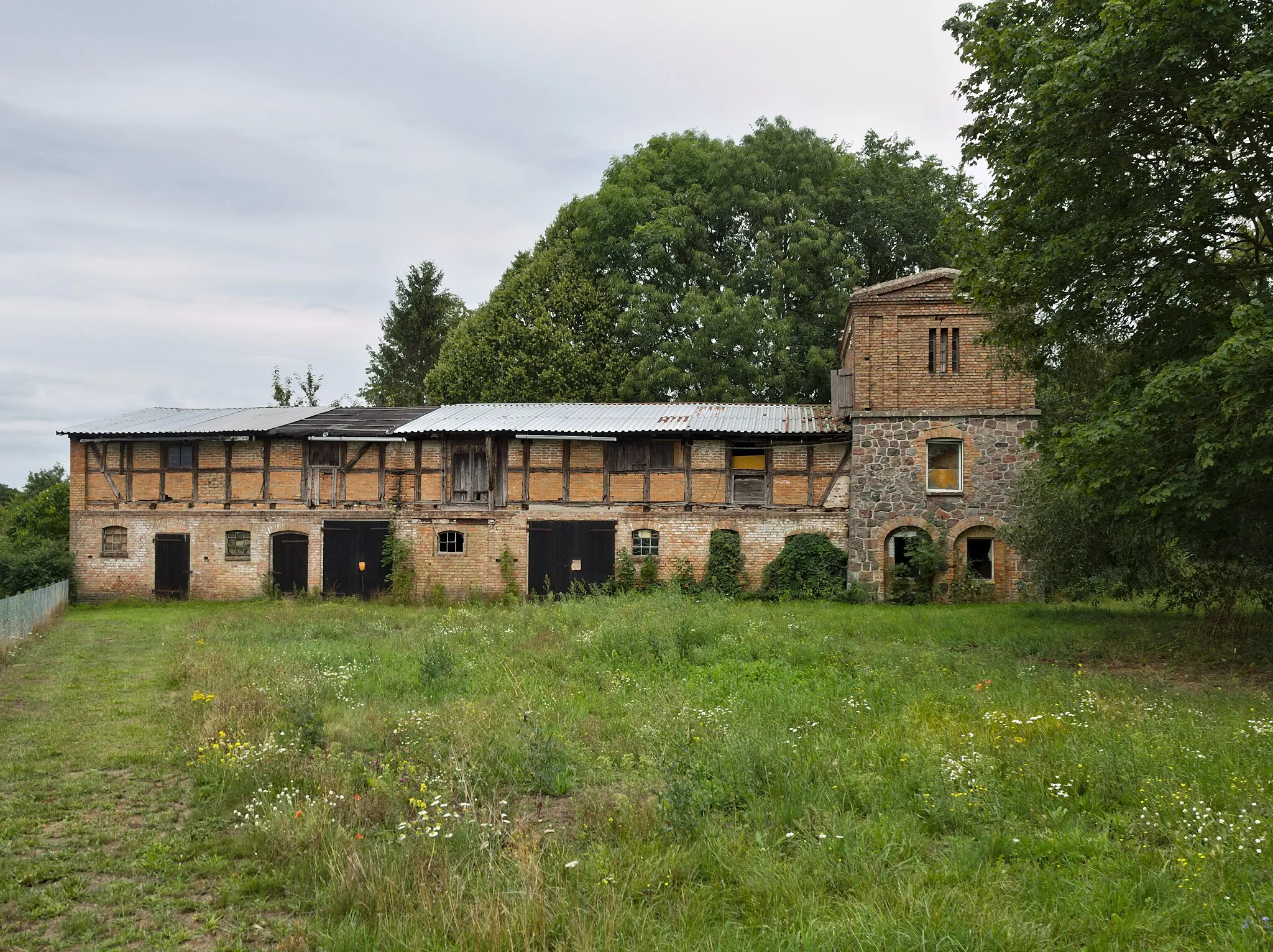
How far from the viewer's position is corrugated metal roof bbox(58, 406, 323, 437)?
23.8m

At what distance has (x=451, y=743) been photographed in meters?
7.61

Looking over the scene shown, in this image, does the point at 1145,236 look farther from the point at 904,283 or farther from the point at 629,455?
the point at 629,455

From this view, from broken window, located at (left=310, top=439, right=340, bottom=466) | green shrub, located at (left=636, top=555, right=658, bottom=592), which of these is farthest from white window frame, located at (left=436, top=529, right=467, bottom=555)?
green shrub, located at (left=636, top=555, right=658, bottom=592)

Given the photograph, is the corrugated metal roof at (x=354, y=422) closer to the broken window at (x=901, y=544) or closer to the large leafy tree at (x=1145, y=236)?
the broken window at (x=901, y=544)

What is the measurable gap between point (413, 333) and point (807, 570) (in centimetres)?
2929

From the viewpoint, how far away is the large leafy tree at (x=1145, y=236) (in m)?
9.56

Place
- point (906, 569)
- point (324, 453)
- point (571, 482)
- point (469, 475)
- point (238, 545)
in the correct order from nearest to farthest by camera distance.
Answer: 1. point (906, 569)
2. point (571, 482)
3. point (469, 475)
4. point (324, 453)
5. point (238, 545)

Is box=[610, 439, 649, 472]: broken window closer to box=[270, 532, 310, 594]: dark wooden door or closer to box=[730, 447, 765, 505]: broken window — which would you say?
box=[730, 447, 765, 505]: broken window

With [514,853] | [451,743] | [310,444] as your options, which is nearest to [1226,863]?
[514,853]

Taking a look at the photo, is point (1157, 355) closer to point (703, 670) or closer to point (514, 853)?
point (703, 670)

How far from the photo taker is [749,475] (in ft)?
74.1

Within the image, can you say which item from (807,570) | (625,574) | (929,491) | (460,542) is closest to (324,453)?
(460,542)

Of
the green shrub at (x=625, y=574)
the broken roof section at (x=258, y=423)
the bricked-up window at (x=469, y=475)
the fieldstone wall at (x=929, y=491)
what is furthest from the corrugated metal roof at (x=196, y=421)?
the fieldstone wall at (x=929, y=491)

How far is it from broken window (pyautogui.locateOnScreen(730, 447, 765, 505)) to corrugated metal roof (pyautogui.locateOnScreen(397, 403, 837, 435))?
77 cm
